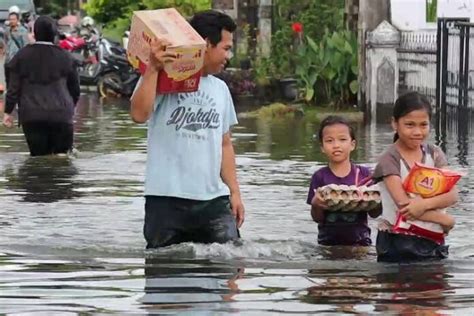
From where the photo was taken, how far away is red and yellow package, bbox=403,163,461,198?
8.98 meters

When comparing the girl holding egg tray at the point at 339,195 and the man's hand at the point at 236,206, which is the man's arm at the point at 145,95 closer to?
the man's hand at the point at 236,206

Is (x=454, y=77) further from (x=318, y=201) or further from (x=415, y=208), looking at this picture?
(x=415, y=208)

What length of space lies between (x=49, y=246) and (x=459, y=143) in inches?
376

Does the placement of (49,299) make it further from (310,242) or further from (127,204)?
(127,204)

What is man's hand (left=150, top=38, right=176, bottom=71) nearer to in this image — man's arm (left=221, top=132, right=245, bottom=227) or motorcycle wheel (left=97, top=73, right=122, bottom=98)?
man's arm (left=221, top=132, right=245, bottom=227)

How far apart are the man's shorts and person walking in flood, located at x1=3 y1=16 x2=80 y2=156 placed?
7222mm

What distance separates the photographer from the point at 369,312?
7871 millimetres

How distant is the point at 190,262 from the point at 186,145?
811mm

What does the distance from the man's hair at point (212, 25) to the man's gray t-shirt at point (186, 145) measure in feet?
0.75

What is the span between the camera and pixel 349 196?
9.78 meters

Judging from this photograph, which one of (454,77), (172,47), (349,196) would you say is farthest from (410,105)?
(454,77)

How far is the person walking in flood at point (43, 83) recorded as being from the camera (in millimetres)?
16391

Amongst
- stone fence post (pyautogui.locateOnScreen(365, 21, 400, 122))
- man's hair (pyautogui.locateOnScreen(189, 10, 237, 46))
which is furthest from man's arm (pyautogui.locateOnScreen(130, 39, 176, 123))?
stone fence post (pyautogui.locateOnScreen(365, 21, 400, 122))

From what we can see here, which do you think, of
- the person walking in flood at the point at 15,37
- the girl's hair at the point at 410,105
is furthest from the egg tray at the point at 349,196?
the person walking in flood at the point at 15,37
